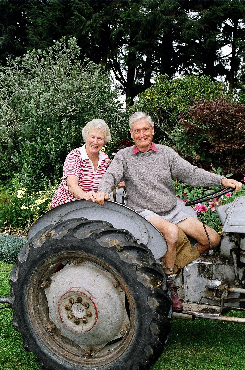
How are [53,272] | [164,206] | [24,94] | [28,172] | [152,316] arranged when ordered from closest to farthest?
[152,316] → [53,272] → [164,206] → [28,172] → [24,94]

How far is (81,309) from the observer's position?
2521 mm

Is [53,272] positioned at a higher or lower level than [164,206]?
lower

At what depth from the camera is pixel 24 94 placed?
918 cm

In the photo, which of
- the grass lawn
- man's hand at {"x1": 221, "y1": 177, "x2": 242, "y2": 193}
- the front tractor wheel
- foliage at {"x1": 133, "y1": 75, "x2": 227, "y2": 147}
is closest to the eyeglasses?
man's hand at {"x1": 221, "y1": 177, "x2": 242, "y2": 193}

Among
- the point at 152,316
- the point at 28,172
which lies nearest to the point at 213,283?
the point at 152,316

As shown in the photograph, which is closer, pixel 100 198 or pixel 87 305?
pixel 87 305

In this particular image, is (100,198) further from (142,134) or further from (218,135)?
(218,135)

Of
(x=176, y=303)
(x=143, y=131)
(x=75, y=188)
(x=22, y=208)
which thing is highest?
(x=143, y=131)

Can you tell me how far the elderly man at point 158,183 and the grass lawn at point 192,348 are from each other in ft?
1.70

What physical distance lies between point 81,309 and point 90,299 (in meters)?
0.09

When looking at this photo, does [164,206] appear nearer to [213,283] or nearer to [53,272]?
[213,283]

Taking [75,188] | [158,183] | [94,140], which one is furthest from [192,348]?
[94,140]

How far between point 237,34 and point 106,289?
50.2 ft

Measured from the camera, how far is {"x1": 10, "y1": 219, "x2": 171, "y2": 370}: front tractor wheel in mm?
2361
